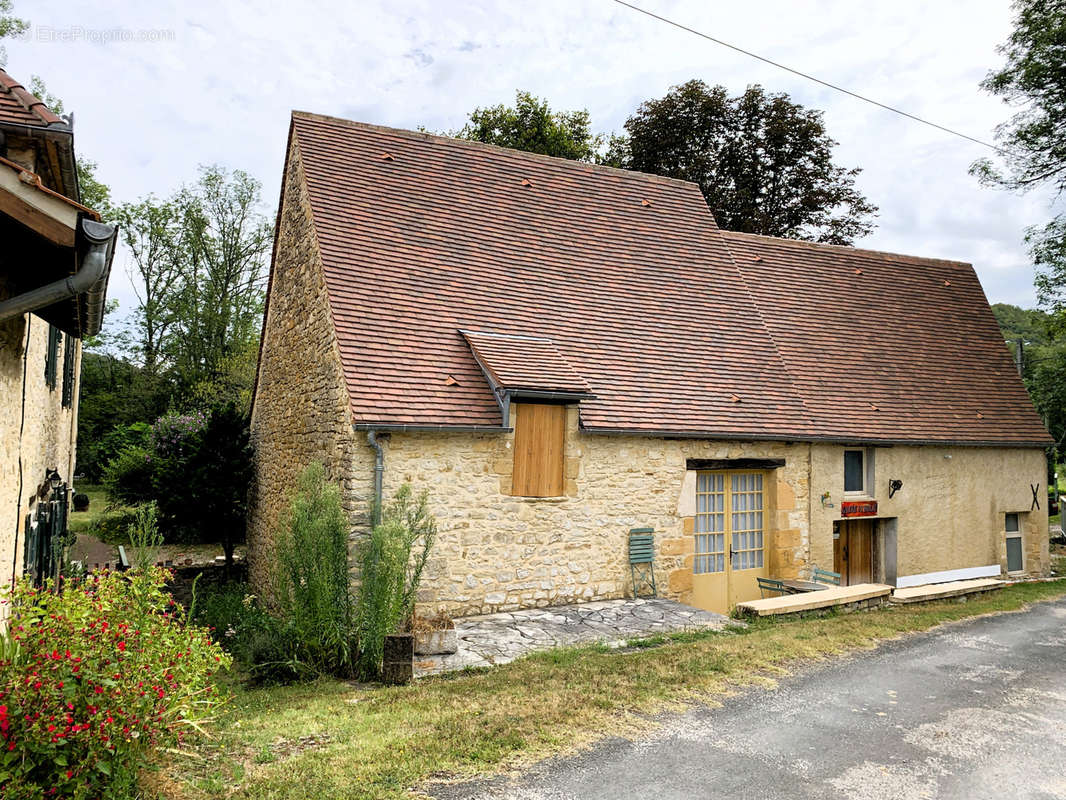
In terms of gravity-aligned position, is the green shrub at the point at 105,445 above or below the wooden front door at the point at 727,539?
above

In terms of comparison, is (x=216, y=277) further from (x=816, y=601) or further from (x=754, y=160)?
(x=816, y=601)

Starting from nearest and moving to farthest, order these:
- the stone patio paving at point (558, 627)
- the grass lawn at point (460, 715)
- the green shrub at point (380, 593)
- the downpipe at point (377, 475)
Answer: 1. the grass lawn at point (460, 715)
2. the green shrub at point (380, 593)
3. the stone patio paving at point (558, 627)
4. the downpipe at point (377, 475)

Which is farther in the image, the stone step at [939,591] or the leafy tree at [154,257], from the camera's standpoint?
the leafy tree at [154,257]

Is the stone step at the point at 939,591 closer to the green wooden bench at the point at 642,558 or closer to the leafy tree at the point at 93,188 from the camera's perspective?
the green wooden bench at the point at 642,558

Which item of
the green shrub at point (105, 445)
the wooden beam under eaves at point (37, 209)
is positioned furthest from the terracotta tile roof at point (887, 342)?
the green shrub at point (105, 445)

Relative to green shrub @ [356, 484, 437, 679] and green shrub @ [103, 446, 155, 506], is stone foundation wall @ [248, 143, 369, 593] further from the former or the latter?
green shrub @ [103, 446, 155, 506]

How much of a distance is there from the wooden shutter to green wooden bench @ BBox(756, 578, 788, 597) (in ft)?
13.8

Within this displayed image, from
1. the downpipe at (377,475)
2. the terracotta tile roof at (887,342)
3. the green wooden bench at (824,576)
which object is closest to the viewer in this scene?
the downpipe at (377,475)

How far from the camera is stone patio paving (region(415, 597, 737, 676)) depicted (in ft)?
26.2

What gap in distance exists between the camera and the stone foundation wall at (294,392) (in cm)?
994

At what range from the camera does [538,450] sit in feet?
34.1

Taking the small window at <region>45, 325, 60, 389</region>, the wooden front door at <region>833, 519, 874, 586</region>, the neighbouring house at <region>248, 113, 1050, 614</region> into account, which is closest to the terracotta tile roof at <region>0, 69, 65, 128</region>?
the small window at <region>45, 325, 60, 389</region>

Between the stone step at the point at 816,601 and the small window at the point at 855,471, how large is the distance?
8.95 ft

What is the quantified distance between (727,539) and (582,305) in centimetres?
460
